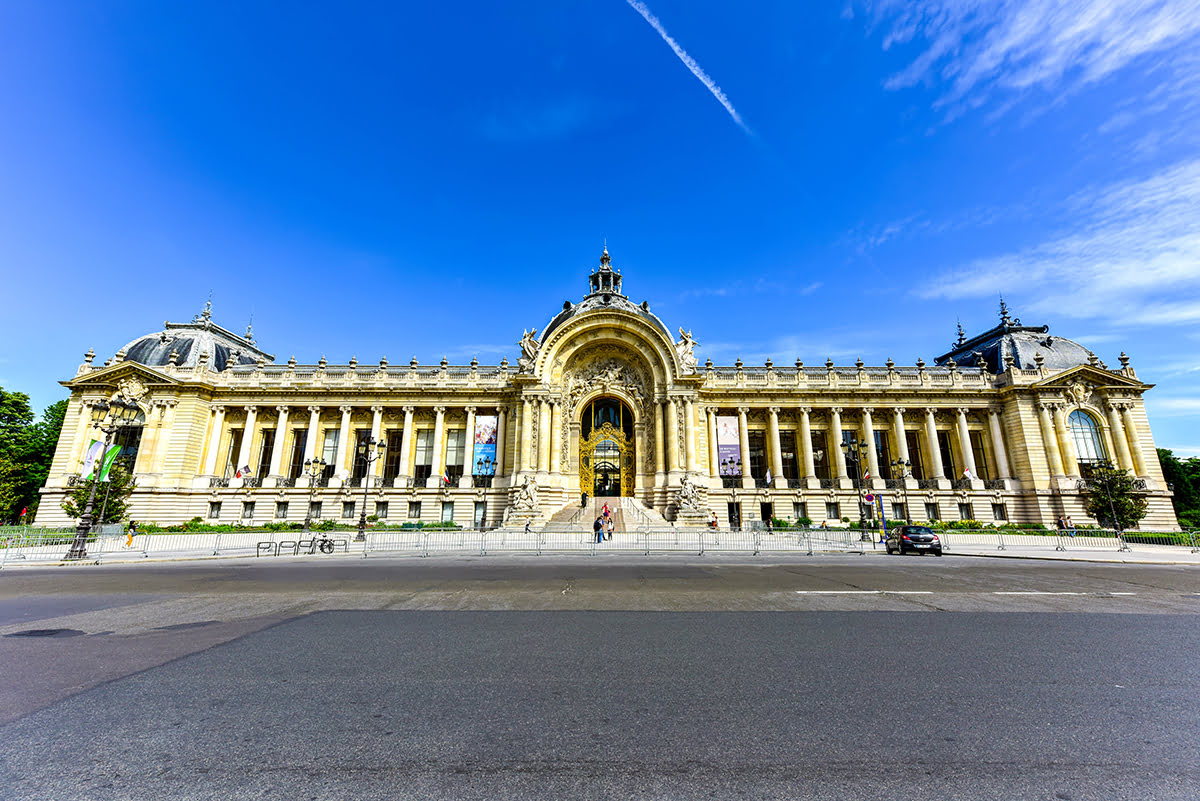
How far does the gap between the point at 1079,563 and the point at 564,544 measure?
20454 mm

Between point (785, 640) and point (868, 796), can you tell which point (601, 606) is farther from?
point (868, 796)

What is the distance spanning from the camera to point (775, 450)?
131 feet

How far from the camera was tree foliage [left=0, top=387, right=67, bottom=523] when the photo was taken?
36594 mm

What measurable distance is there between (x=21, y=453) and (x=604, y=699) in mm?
61115

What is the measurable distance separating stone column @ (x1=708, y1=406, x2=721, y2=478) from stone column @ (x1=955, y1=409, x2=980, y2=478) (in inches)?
773

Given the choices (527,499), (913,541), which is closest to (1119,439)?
(913,541)

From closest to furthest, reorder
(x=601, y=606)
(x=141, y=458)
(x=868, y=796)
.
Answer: (x=868, y=796)
(x=601, y=606)
(x=141, y=458)

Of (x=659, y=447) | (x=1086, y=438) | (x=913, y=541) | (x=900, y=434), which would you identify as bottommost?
(x=913, y=541)

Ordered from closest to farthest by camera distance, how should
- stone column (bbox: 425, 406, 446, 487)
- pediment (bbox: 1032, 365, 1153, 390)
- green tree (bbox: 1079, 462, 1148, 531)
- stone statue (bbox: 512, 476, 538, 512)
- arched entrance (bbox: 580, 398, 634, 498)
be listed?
stone statue (bbox: 512, 476, 538, 512), green tree (bbox: 1079, 462, 1148, 531), pediment (bbox: 1032, 365, 1153, 390), stone column (bbox: 425, 406, 446, 487), arched entrance (bbox: 580, 398, 634, 498)

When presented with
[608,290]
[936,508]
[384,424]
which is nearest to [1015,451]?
[936,508]

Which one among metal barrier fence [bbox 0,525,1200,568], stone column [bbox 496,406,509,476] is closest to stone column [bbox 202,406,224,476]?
metal barrier fence [bbox 0,525,1200,568]

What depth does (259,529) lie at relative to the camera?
33.7 metres

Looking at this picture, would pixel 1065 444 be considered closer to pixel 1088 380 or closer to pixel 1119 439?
pixel 1119 439

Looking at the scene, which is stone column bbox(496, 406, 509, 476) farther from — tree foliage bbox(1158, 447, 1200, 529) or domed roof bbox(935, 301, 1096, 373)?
tree foliage bbox(1158, 447, 1200, 529)
